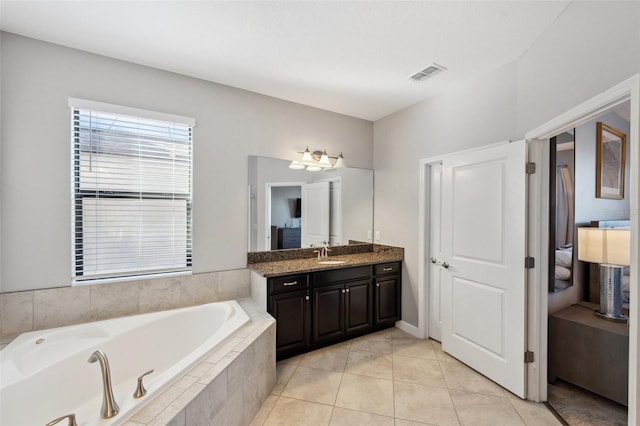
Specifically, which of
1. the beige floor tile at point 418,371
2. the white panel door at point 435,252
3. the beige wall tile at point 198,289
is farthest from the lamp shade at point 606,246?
the beige wall tile at point 198,289

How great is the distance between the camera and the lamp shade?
1963 millimetres

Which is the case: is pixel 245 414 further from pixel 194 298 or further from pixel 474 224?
pixel 474 224

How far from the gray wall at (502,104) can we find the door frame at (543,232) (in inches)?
2.8

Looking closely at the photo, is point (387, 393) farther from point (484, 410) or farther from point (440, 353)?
point (440, 353)

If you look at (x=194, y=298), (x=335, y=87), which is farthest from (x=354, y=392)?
(x=335, y=87)

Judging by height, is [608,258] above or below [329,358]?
above

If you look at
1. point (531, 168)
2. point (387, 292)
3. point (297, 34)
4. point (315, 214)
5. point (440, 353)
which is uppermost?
Result: point (297, 34)

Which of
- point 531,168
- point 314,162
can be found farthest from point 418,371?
point 314,162

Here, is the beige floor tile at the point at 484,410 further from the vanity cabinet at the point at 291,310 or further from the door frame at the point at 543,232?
the vanity cabinet at the point at 291,310

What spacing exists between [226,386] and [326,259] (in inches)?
70.2

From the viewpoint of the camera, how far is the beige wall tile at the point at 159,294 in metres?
2.34

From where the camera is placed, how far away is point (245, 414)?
1.76m

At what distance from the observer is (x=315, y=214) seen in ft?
10.8

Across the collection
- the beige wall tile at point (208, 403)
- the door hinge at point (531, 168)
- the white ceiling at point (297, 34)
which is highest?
the white ceiling at point (297, 34)
